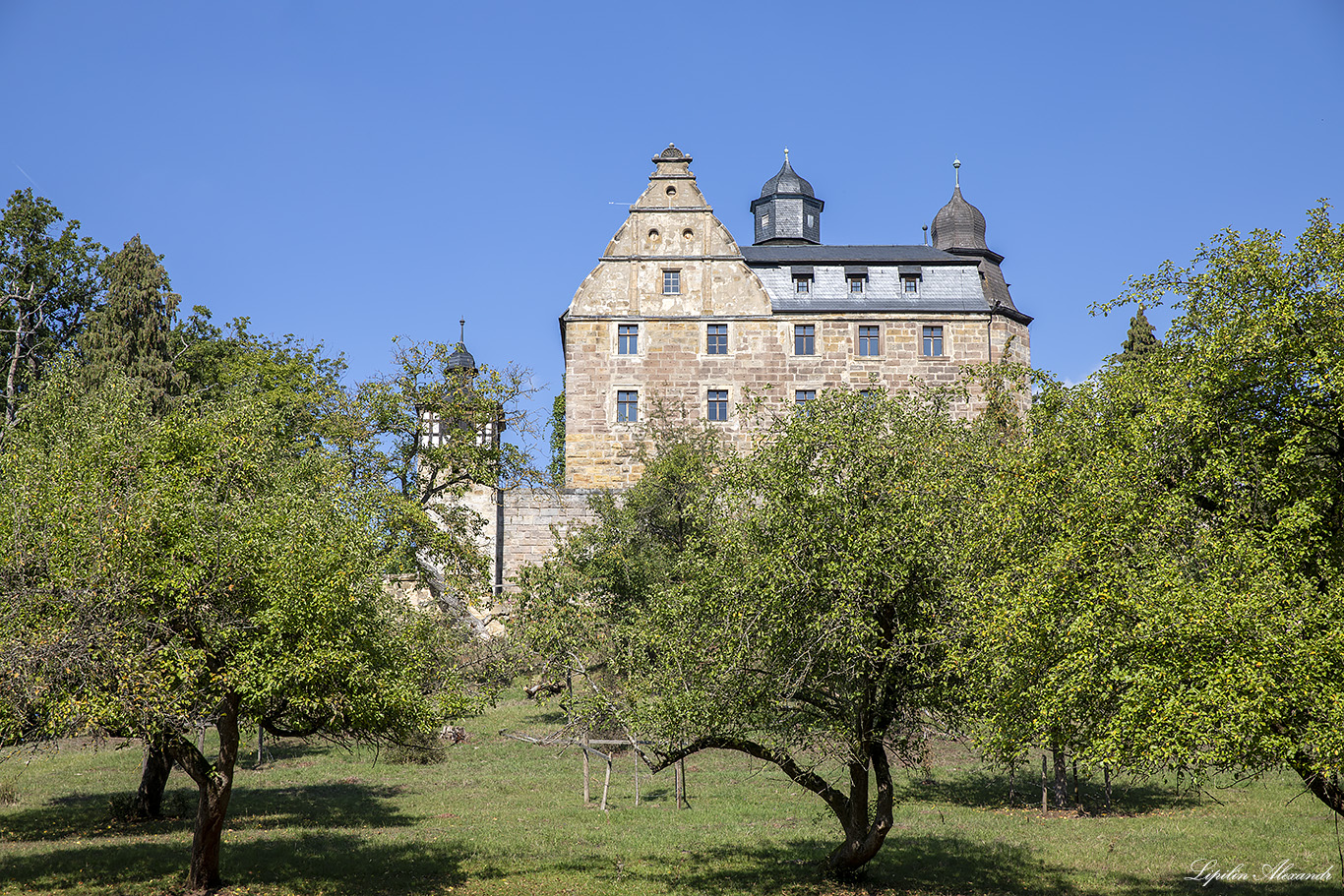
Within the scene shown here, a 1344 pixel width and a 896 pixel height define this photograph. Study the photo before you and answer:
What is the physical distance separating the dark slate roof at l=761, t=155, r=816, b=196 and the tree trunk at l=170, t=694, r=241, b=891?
58621 millimetres

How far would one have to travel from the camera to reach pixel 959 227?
60.2 metres

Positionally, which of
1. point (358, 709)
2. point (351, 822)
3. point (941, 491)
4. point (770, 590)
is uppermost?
point (941, 491)

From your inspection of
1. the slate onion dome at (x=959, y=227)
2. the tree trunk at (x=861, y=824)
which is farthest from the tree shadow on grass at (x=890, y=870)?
the slate onion dome at (x=959, y=227)

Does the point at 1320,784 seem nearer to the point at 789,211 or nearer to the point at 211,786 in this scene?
the point at 211,786

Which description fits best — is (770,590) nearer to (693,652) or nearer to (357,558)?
(693,652)

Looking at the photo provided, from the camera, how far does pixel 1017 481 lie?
51.1 ft

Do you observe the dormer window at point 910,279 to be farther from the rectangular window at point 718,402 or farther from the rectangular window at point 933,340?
the rectangular window at point 718,402

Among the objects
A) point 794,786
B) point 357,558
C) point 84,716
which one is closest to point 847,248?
point 794,786

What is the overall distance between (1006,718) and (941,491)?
3.68 m

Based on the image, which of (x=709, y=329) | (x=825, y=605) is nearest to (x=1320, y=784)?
(x=825, y=605)

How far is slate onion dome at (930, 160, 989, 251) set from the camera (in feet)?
196

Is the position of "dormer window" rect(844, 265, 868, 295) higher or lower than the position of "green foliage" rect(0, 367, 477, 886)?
higher

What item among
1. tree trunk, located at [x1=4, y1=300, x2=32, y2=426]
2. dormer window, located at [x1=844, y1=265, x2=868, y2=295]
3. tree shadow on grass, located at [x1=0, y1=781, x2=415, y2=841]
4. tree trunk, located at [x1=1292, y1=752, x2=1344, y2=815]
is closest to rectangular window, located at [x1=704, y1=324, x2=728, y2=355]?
dormer window, located at [x1=844, y1=265, x2=868, y2=295]

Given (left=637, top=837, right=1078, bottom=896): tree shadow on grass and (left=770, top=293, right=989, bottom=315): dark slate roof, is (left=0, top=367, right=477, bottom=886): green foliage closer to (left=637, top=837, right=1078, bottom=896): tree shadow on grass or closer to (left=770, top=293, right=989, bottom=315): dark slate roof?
(left=637, top=837, right=1078, bottom=896): tree shadow on grass
